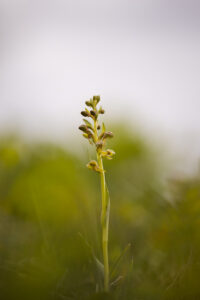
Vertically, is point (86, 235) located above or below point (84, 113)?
below

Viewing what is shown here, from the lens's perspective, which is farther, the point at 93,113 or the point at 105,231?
the point at 93,113

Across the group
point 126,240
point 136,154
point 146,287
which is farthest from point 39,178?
point 136,154

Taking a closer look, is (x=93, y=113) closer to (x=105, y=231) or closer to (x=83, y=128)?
(x=83, y=128)

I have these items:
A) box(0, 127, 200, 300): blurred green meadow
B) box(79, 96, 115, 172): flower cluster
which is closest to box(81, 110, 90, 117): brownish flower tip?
box(79, 96, 115, 172): flower cluster

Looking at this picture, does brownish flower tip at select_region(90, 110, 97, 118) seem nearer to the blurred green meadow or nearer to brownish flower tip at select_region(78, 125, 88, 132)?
brownish flower tip at select_region(78, 125, 88, 132)

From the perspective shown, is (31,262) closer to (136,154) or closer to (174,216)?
(174,216)

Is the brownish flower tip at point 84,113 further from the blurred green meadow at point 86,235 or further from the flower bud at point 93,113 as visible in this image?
the blurred green meadow at point 86,235

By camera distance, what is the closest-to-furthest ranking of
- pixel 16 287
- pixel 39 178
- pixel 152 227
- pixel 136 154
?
pixel 16 287
pixel 152 227
pixel 39 178
pixel 136 154

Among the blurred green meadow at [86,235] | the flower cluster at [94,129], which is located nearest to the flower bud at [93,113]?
the flower cluster at [94,129]

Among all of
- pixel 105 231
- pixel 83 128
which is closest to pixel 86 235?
pixel 105 231
